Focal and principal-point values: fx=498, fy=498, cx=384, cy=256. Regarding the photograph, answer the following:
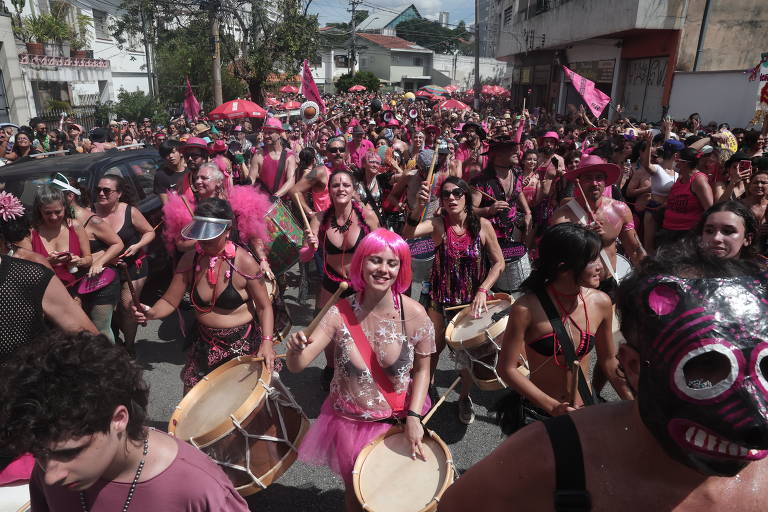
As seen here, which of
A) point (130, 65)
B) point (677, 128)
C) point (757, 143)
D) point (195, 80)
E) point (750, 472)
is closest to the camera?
point (750, 472)

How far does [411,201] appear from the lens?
584 cm

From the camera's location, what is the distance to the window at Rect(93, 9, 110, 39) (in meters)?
32.7

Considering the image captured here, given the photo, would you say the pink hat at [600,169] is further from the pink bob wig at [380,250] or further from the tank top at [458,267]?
the pink bob wig at [380,250]

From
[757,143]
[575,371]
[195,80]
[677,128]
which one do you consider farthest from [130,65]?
[575,371]

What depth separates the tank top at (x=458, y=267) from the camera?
3.85 meters

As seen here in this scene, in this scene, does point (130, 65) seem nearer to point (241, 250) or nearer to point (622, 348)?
point (241, 250)

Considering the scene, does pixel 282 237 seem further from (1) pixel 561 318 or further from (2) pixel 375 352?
(1) pixel 561 318

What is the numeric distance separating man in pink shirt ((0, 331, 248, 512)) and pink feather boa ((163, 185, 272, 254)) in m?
2.65

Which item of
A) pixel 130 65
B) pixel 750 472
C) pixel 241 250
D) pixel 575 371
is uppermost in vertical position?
pixel 130 65

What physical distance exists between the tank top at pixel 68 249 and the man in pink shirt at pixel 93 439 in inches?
107

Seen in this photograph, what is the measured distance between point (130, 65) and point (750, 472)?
4105 cm

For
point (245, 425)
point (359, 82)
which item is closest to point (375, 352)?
point (245, 425)

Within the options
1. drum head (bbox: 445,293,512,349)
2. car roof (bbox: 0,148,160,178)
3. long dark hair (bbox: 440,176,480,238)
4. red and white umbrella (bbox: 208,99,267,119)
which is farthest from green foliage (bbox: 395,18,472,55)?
drum head (bbox: 445,293,512,349)

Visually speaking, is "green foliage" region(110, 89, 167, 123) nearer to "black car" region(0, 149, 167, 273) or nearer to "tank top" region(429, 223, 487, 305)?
"black car" region(0, 149, 167, 273)
